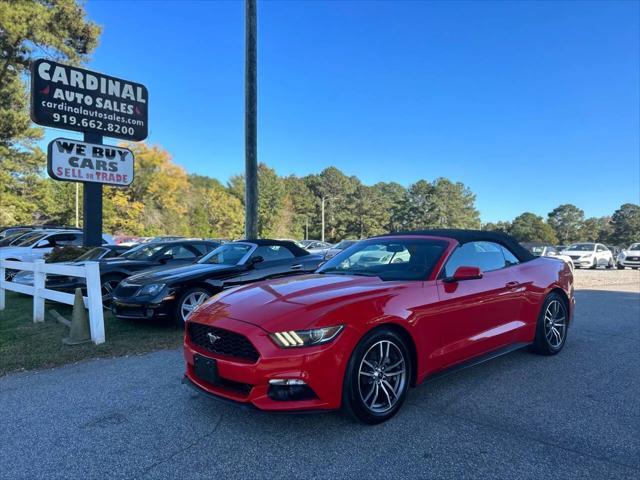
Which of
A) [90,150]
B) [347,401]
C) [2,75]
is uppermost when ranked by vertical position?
[2,75]

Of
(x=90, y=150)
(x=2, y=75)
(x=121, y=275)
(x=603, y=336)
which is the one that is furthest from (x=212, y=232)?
(x=603, y=336)

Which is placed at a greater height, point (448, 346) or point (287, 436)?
point (448, 346)

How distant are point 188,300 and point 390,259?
12.4 feet

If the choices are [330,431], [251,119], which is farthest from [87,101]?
[330,431]

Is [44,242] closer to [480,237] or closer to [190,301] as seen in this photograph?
[190,301]

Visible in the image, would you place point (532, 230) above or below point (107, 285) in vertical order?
above

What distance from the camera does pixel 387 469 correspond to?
2838 mm

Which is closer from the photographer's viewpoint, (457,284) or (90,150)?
(457,284)

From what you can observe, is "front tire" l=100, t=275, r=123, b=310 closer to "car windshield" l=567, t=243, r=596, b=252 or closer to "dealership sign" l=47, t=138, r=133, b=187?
"dealership sign" l=47, t=138, r=133, b=187

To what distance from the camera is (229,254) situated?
8.03 meters

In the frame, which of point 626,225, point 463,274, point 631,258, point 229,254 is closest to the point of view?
point 463,274

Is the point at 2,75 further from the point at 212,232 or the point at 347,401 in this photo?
the point at 212,232

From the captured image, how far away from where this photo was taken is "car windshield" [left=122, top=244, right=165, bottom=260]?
9.75 m

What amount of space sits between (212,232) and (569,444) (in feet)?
207
